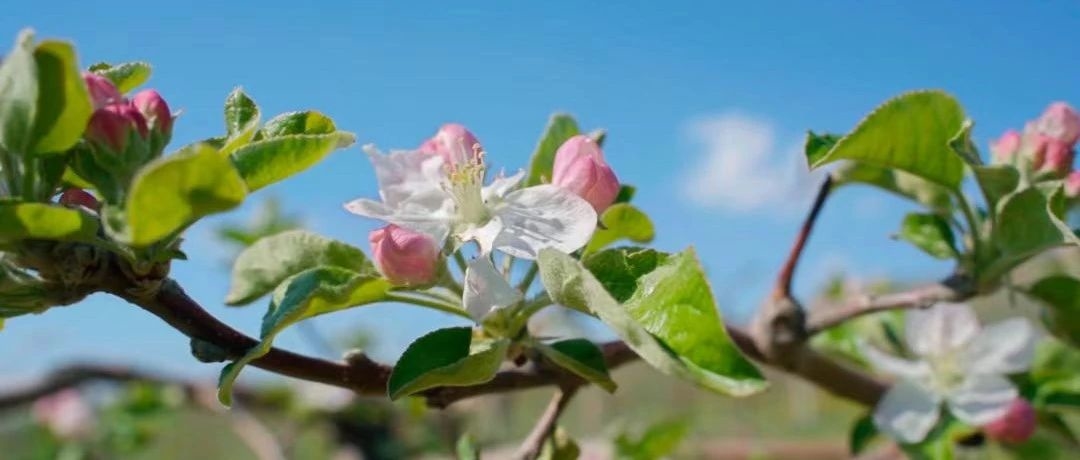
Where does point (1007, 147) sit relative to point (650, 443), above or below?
above

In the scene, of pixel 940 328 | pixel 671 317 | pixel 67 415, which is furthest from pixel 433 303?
pixel 67 415

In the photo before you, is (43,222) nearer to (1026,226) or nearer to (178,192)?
(178,192)

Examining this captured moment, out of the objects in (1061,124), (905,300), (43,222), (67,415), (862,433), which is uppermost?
(1061,124)

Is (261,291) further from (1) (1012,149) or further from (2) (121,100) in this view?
(1) (1012,149)

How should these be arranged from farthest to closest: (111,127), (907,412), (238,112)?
1. (907,412)
2. (238,112)
3. (111,127)

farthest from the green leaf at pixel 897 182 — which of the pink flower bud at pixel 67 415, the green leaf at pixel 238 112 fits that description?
the pink flower bud at pixel 67 415

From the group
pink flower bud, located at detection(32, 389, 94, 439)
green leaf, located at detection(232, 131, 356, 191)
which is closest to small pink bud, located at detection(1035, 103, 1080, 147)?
green leaf, located at detection(232, 131, 356, 191)

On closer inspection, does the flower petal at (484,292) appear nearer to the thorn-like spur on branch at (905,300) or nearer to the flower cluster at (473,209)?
the flower cluster at (473,209)

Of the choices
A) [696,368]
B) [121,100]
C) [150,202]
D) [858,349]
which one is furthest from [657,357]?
[858,349]
